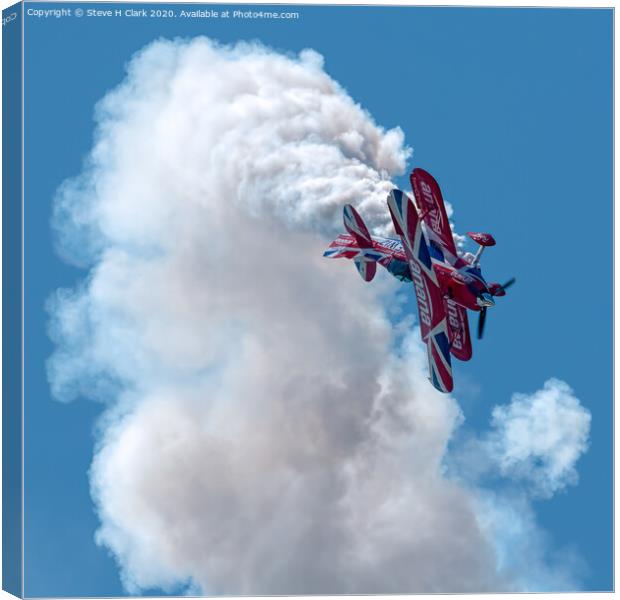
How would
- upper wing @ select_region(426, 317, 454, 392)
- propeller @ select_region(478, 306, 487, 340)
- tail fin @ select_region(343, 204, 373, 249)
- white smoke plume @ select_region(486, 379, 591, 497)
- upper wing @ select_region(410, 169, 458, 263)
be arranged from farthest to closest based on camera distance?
white smoke plume @ select_region(486, 379, 591, 497), tail fin @ select_region(343, 204, 373, 249), upper wing @ select_region(410, 169, 458, 263), upper wing @ select_region(426, 317, 454, 392), propeller @ select_region(478, 306, 487, 340)

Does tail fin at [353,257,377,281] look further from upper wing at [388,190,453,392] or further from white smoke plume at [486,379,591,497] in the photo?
white smoke plume at [486,379,591,497]

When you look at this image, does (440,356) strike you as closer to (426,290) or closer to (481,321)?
(481,321)

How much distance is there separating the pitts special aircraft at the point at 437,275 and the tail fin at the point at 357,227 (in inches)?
2.1

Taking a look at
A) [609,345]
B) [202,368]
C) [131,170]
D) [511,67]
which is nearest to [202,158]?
[131,170]

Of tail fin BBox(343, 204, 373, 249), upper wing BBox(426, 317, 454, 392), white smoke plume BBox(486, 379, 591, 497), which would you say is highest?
tail fin BBox(343, 204, 373, 249)

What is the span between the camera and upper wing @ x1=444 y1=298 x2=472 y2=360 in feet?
116

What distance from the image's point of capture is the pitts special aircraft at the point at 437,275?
34.7m

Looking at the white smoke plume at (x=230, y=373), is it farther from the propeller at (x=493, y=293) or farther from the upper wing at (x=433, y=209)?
the propeller at (x=493, y=293)

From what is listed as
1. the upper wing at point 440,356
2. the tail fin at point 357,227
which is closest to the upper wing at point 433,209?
the tail fin at point 357,227

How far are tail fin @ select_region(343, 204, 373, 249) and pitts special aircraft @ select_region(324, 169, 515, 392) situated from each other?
0.05m

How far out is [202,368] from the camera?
36.2m

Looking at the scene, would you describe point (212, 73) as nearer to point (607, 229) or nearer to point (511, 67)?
point (511, 67)

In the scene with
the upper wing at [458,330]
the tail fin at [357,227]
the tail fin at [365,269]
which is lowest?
the upper wing at [458,330]

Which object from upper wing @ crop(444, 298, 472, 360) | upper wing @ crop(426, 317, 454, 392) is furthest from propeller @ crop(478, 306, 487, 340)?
upper wing @ crop(426, 317, 454, 392)
